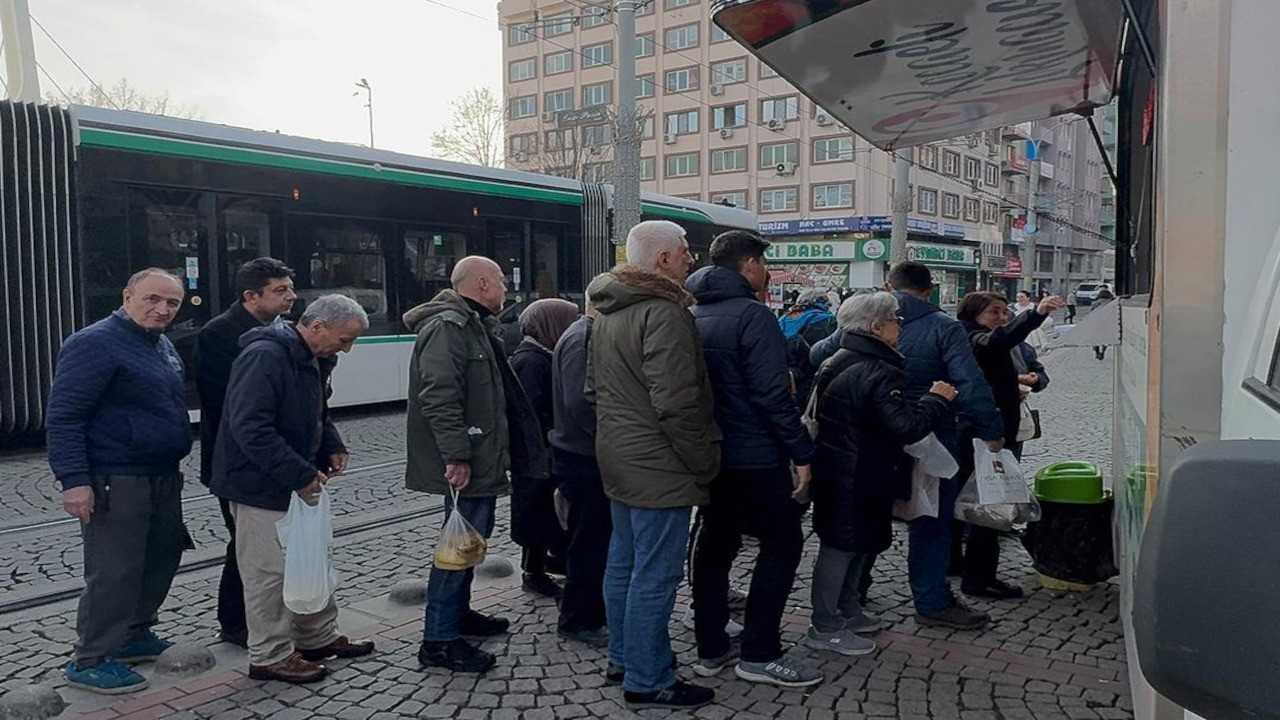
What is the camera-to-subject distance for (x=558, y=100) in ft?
211

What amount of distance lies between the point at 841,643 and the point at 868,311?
1.50 metres

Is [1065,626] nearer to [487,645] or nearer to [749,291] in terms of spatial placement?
[749,291]

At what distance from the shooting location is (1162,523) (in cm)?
105

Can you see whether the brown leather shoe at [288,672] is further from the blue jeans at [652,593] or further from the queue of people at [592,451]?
the blue jeans at [652,593]

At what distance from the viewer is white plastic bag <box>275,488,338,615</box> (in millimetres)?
3879

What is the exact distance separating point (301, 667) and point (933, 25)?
3.74 m

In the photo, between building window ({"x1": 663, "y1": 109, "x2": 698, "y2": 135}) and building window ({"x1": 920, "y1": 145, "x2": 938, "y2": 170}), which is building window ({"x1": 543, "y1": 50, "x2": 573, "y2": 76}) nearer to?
building window ({"x1": 663, "y1": 109, "x2": 698, "y2": 135})

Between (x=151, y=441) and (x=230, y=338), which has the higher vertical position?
(x=230, y=338)

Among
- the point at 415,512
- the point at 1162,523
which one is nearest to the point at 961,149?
the point at 415,512

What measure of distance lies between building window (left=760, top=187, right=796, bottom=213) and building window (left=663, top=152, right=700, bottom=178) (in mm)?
4971

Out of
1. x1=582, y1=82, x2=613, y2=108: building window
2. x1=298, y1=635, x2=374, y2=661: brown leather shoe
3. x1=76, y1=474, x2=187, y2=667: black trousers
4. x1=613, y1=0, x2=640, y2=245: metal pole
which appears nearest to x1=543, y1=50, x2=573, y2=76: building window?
x1=582, y1=82, x2=613, y2=108: building window

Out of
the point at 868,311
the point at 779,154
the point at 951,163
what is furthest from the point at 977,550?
the point at 951,163

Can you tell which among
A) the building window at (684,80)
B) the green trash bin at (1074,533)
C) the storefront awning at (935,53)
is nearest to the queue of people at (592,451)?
the green trash bin at (1074,533)

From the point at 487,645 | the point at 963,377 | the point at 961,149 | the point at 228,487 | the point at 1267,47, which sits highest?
the point at 961,149
